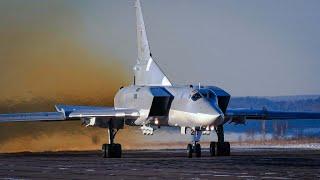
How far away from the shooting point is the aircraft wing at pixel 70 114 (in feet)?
175

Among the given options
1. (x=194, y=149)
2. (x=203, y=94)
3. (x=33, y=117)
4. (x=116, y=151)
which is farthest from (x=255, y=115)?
(x=33, y=117)

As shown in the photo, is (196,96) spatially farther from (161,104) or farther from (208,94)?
(161,104)

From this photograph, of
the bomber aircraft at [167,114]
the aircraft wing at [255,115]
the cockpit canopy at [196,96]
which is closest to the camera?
the bomber aircraft at [167,114]

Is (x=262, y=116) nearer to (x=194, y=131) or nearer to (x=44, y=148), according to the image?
(x=194, y=131)

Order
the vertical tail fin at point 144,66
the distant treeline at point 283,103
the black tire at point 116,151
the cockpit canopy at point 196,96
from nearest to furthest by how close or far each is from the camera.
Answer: the cockpit canopy at point 196,96 → the black tire at point 116,151 → the vertical tail fin at point 144,66 → the distant treeline at point 283,103

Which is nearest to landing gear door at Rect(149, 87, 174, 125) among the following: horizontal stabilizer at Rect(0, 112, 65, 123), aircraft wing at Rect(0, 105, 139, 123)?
aircraft wing at Rect(0, 105, 139, 123)

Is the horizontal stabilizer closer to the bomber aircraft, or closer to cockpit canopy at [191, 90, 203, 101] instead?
the bomber aircraft

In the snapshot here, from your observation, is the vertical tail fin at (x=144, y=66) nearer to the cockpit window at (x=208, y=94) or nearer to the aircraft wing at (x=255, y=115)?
the aircraft wing at (x=255, y=115)

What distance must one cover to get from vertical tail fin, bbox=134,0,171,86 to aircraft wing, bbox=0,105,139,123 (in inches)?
189

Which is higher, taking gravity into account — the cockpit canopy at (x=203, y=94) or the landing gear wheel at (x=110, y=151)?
the cockpit canopy at (x=203, y=94)

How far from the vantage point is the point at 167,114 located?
53.9 meters

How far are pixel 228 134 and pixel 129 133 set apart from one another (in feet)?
81.9

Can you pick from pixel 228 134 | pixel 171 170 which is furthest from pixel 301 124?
pixel 171 170

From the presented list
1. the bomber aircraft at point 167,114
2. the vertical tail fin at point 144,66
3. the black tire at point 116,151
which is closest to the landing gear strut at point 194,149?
the bomber aircraft at point 167,114
